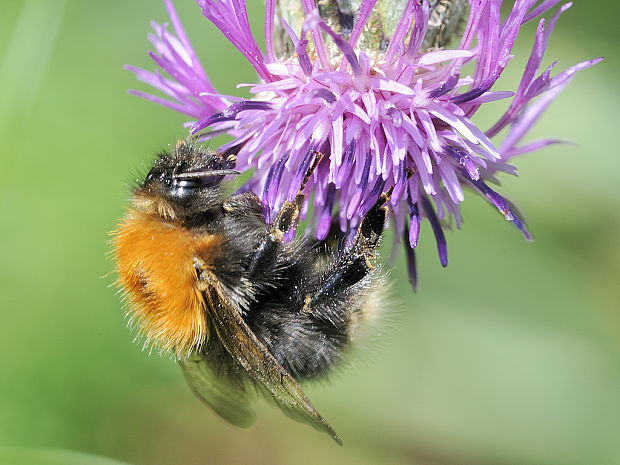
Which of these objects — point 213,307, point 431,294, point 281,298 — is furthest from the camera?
point 431,294

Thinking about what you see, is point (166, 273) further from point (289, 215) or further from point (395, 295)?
point (395, 295)

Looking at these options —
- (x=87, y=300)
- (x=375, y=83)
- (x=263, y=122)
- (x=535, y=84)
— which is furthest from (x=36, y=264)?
(x=535, y=84)

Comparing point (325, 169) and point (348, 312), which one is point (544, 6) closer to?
point (325, 169)

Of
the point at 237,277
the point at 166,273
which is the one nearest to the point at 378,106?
the point at 237,277

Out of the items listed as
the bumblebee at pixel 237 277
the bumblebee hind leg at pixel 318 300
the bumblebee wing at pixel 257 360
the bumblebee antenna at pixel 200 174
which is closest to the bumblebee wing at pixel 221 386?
the bumblebee at pixel 237 277

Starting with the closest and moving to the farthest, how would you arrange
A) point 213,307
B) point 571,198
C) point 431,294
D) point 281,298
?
point 213,307 < point 281,298 < point 571,198 < point 431,294

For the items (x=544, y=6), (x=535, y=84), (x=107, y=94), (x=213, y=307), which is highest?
(x=544, y=6)

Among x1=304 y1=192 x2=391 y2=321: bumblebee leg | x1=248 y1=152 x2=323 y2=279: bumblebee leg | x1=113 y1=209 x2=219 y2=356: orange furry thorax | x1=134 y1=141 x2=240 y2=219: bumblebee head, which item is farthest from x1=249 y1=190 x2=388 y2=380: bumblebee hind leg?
x1=134 y1=141 x2=240 y2=219: bumblebee head
